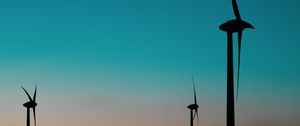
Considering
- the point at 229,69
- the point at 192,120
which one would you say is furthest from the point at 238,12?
the point at 192,120

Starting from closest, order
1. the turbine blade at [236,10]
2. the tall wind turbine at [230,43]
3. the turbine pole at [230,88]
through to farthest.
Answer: the turbine pole at [230,88], the tall wind turbine at [230,43], the turbine blade at [236,10]

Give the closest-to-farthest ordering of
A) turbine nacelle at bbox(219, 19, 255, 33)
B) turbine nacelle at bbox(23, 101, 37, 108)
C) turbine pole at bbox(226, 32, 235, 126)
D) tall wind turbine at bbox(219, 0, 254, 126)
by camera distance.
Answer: turbine pole at bbox(226, 32, 235, 126) < tall wind turbine at bbox(219, 0, 254, 126) < turbine nacelle at bbox(219, 19, 255, 33) < turbine nacelle at bbox(23, 101, 37, 108)

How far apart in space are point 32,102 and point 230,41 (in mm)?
58890

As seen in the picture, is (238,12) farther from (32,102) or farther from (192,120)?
Answer: (32,102)

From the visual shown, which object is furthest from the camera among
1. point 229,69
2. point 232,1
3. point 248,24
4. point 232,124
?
point 232,1

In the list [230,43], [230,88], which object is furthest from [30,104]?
[230,88]

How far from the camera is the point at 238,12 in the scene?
66688mm

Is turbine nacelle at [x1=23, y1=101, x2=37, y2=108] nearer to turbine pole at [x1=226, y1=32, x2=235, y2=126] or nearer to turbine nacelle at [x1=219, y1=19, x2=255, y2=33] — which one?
turbine nacelle at [x1=219, y1=19, x2=255, y2=33]

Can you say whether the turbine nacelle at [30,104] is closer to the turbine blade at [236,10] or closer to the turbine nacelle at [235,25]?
the turbine blade at [236,10]

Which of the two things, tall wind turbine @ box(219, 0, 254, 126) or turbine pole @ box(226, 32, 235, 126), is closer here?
turbine pole @ box(226, 32, 235, 126)

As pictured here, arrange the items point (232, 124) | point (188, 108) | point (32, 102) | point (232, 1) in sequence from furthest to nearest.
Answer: point (188, 108), point (32, 102), point (232, 1), point (232, 124)

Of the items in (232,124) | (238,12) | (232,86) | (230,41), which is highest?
(238,12)

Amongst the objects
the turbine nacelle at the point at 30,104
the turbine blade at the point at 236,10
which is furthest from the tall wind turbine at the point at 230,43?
the turbine nacelle at the point at 30,104

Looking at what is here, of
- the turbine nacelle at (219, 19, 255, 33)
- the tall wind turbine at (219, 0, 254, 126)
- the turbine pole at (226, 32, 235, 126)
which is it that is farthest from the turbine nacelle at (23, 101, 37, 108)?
the turbine pole at (226, 32, 235, 126)
